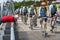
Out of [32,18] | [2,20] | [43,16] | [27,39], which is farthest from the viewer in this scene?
[32,18]

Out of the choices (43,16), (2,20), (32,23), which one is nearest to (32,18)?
(32,23)

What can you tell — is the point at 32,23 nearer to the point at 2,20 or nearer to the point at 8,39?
the point at 8,39

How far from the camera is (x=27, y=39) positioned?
12195mm

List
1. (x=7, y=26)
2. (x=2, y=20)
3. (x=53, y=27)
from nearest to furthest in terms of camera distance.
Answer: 1. (x=2, y=20)
2. (x=7, y=26)
3. (x=53, y=27)

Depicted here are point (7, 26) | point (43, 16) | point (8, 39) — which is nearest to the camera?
point (8, 39)

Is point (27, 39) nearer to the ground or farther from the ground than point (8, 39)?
nearer to the ground

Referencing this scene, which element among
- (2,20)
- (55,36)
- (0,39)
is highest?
(2,20)

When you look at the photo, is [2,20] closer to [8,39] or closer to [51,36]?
[8,39]

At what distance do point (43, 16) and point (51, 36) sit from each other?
38.6 inches

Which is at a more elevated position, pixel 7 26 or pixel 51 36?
pixel 7 26

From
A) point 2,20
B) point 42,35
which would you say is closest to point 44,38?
point 42,35

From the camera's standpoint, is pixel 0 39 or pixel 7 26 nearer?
pixel 0 39

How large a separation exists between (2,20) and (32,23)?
1080cm

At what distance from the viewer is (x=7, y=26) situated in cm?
909
